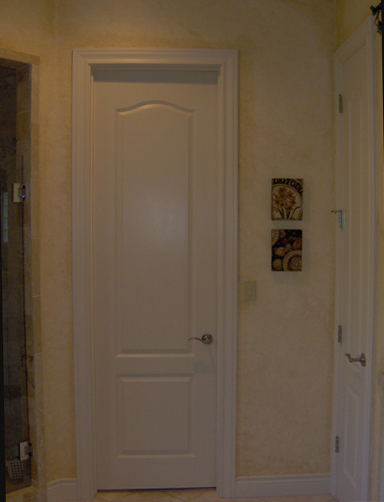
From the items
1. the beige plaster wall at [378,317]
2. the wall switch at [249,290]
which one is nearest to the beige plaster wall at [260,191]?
the wall switch at [249,290]

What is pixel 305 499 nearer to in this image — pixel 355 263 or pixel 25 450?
pixel 355 263

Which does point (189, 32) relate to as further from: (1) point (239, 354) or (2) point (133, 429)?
(2) point (133, 429)

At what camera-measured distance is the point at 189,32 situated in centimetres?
216

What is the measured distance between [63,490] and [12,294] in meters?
1.11

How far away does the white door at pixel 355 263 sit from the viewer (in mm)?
1837

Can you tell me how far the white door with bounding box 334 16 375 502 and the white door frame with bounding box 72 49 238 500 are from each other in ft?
1.84

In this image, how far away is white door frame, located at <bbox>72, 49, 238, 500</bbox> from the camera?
213cm

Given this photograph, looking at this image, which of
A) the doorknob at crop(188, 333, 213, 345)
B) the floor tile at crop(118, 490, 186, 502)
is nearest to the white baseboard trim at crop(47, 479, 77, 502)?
the floor tile at crop(118, 490, 186, 502)

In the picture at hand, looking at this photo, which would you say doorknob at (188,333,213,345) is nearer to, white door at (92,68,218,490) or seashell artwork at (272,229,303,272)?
white door at (92,68,218,490)

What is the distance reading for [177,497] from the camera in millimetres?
2234

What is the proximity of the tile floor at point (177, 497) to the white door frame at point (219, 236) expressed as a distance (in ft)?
0.23

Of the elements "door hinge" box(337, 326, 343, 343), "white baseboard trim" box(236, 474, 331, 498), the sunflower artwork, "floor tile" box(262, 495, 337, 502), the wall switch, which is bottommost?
"floor tile" box(262, 495, 337, 502)

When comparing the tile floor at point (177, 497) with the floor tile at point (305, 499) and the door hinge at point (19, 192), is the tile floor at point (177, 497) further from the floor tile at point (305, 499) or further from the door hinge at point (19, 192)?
the door hinge at point (19, 192)

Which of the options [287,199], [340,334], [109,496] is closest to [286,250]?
[287,199]
